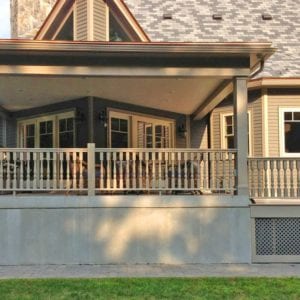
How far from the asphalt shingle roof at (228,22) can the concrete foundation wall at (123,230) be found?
6.12m

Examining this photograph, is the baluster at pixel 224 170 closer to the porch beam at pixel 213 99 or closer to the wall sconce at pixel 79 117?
the porch beam at pixel 213 99

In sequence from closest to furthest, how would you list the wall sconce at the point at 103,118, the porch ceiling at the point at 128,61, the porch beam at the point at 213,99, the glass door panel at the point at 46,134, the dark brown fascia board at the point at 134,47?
the dark brown fascia board at the point at 134,47 < the porch ceiling at the point at 128,61 < the porch beam at the point at 213,99 < the wall sconce at the point at 103,118 < the glass door panel at the point at 46,134

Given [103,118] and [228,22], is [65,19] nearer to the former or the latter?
[103,118]

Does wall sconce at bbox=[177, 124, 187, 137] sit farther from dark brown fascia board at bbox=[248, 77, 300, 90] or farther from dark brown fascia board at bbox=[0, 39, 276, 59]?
dark brown fascia board at bbox=[0, 39, 276, 59]

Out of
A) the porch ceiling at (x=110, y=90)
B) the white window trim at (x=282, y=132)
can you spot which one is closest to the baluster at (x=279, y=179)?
the porch ceiling at (x=110, y=90)

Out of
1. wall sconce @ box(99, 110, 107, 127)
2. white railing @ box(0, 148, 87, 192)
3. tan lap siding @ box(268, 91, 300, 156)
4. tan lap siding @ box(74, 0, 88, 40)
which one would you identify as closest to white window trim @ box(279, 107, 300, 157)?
tan lap siding @ box(268, 91, 300, 156)

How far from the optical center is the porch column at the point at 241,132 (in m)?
9.61

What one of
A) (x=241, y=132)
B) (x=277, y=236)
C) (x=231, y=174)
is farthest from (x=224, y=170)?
(x=277, y=236)

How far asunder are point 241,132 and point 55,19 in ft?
23.1

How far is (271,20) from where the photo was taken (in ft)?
52.2

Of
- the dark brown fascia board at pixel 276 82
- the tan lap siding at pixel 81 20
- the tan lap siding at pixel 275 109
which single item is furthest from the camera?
the tan lap siding at pixel 81 20

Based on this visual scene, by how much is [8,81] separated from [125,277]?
5.12 metres

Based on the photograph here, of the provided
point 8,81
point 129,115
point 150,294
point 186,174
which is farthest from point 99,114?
point 150,294

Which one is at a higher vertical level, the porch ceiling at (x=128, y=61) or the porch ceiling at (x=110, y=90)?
the porch ceiling at (x=128, y=61)
